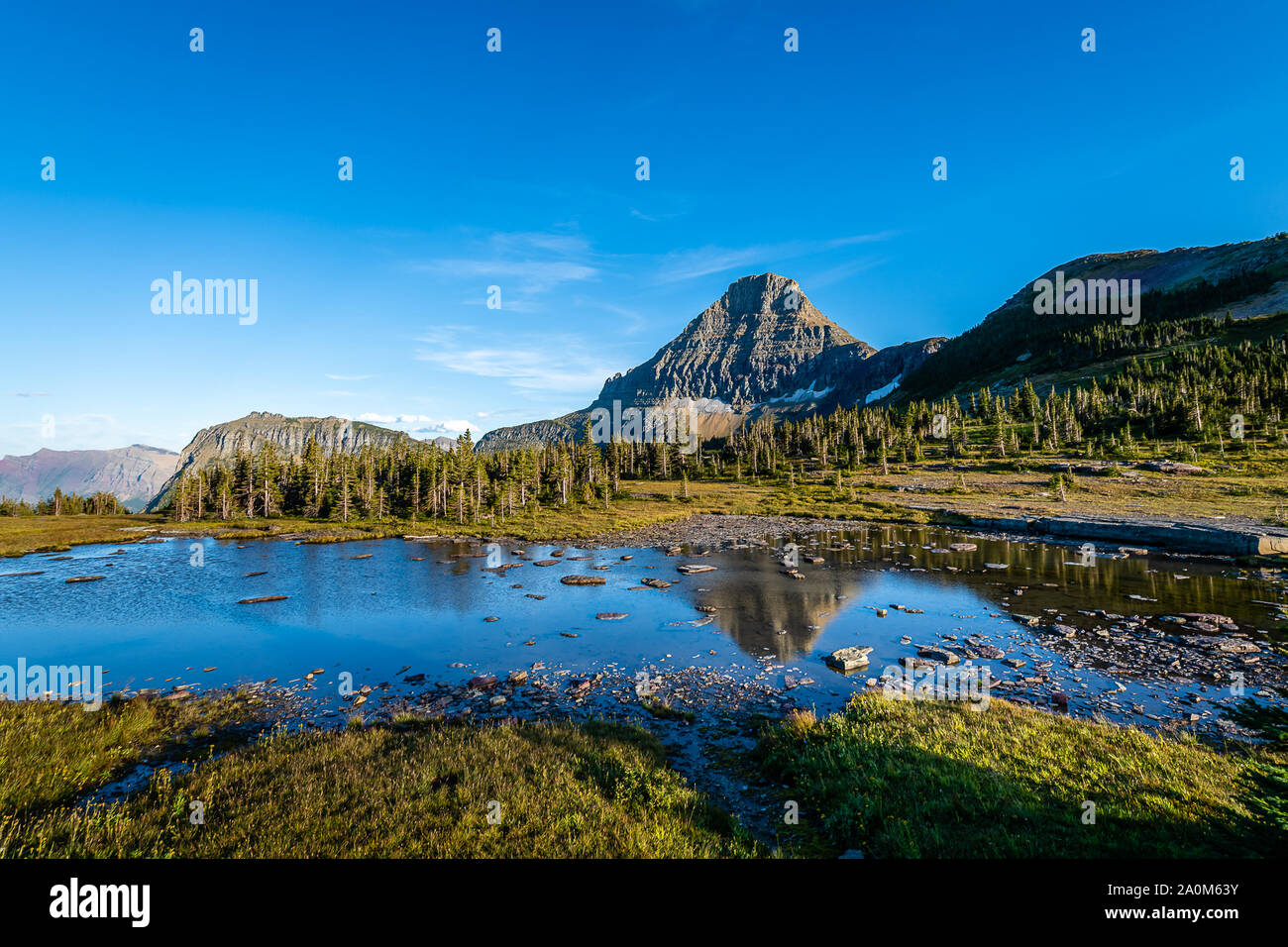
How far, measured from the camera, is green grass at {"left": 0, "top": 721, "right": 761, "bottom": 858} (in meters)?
8.22

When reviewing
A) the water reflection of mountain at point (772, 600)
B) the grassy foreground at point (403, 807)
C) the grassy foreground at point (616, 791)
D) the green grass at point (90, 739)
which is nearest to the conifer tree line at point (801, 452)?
the water reflection of mountain at point (772, 600)

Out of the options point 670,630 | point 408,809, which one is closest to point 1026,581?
point 670,630

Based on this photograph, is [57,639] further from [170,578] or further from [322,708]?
[322,708]

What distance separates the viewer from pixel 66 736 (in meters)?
14.2

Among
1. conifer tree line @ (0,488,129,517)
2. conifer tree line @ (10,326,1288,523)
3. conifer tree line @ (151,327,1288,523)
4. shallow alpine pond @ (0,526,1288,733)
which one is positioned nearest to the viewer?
shallow alpine pond @ (0,526,1288,733)

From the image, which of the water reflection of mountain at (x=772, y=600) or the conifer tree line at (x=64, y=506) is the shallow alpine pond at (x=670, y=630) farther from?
the conifer tree line at (x=64, y=506)

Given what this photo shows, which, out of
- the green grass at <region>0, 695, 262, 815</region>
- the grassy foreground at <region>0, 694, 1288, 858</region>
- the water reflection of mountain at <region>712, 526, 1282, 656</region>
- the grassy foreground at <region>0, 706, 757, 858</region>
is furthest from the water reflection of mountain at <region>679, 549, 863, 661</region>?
the green grass at <region>0, 695, 262, 815</region>

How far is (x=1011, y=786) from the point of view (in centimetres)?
1022

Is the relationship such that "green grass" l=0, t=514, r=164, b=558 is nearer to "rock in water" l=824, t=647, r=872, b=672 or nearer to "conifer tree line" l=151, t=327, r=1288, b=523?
"conifer tree line" l=151, t=327, r=1288, b=523

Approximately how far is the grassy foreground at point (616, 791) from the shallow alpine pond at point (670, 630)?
399cm

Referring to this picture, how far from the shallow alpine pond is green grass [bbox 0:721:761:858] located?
5.22m
